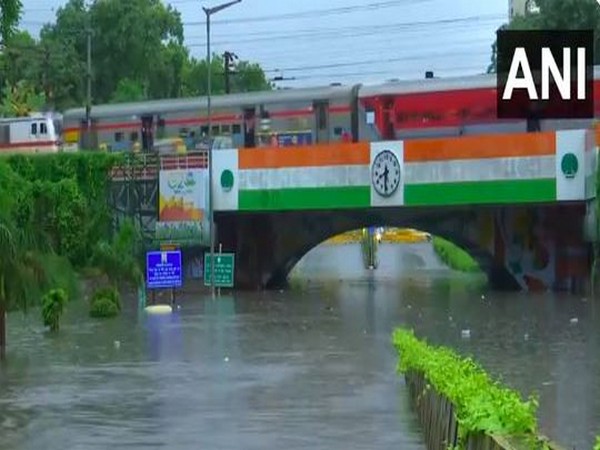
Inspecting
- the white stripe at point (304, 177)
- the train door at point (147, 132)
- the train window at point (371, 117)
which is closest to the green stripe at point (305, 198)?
the white stripe at point (304, 177)

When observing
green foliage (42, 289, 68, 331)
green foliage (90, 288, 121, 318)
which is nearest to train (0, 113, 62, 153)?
green foliage (90, 288, 121, 318)

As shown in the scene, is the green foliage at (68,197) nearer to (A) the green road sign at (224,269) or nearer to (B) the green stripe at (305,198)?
(A) the green road sign at (224,269)

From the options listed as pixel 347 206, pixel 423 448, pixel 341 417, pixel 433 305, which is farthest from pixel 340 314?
pixel 423 448

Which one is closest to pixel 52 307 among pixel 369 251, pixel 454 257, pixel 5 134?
pixel 5 134

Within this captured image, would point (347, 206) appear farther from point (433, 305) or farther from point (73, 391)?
point (73, 391)

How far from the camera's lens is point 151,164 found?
4597 centimetres

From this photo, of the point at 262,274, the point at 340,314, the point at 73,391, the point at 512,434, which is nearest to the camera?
the point at 512,434

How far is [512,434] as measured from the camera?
7.05 meters

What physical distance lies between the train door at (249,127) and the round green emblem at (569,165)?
11.8 meters

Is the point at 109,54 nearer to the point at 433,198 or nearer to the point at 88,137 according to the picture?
the point at 88,137

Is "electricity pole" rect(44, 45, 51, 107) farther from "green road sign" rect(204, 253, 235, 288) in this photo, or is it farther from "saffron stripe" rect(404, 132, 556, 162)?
"saffron stripe" rect(404, 132, 556, 162)

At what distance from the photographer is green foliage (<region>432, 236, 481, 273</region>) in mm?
66062

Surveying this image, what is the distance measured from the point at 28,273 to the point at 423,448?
12.1 m

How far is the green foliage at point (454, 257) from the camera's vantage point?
217 ft
